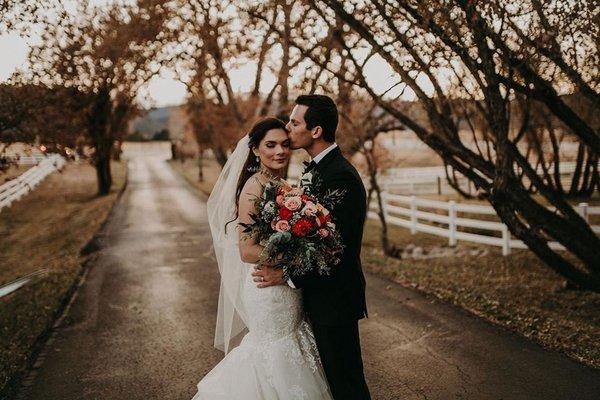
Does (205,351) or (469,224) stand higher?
(205,351)

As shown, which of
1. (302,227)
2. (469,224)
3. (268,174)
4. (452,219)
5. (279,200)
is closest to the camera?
(302,227)

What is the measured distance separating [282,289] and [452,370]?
2.33 meters

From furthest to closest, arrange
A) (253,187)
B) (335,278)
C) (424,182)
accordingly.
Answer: (424,182) → (253,187) → (335,278)

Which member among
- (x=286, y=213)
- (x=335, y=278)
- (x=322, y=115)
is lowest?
(x=335, y=278)

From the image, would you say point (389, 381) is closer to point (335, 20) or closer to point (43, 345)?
point (43, 345)

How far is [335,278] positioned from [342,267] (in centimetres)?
9

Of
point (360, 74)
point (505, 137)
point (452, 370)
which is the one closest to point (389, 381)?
point (452, 370)

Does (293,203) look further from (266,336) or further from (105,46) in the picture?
(105,46)

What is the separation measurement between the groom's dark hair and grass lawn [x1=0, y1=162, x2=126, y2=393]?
4.24 m

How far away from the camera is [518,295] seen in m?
8.95

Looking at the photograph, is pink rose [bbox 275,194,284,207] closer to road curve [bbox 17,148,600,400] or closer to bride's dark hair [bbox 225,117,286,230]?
bride's dark hair [bbox 225,117,286,230]

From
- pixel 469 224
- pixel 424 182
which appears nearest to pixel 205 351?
pixel 469 224

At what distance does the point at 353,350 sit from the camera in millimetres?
3791

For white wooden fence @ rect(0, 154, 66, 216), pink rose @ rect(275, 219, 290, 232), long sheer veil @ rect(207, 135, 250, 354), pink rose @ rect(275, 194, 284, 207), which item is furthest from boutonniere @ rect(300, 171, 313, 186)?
white wooden fence @ rect(0, 154, 66, 216)
